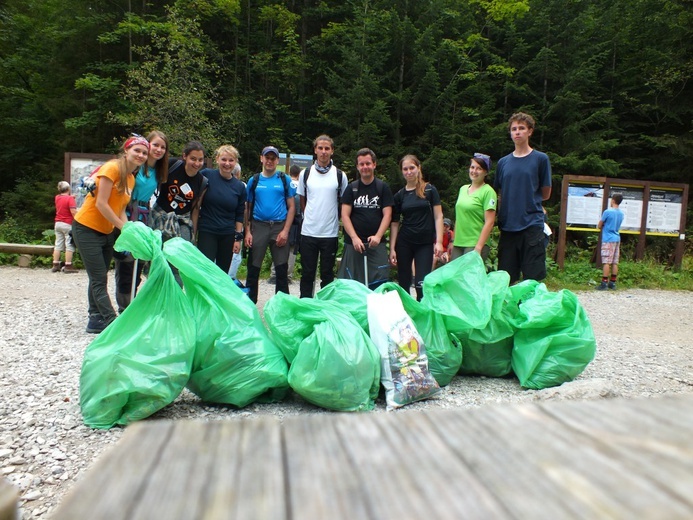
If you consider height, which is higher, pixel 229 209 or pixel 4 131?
pixel 4 131

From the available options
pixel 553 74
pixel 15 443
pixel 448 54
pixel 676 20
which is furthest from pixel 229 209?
pixel 676 20

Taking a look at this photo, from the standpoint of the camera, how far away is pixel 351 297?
351 cm

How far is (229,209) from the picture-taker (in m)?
4.85

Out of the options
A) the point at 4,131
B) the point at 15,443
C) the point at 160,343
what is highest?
the point at 4,131

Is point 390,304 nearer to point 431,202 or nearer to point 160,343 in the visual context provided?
point 160,343

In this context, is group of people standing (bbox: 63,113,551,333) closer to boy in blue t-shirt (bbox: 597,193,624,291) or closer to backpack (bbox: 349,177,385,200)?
backpack (bbox: 349,177,385,200)

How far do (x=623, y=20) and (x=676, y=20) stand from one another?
2.22m

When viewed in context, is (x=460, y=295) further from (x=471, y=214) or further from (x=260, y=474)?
(x=260, y=474)

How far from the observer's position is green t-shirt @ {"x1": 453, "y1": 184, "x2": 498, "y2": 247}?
15.4 feet

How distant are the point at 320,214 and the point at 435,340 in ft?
6.50

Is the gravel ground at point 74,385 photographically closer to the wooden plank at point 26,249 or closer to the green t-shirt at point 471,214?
the green t-shirt at point 471,214

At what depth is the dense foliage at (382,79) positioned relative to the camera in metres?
15.9

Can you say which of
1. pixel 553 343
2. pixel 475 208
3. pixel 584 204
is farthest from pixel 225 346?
pixel 584 204

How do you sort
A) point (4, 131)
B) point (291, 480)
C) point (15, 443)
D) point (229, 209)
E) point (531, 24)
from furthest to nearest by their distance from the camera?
point (4, 131) → point (531, 24) → point (229, 209) → point (15, 443) → point (291, 480)
